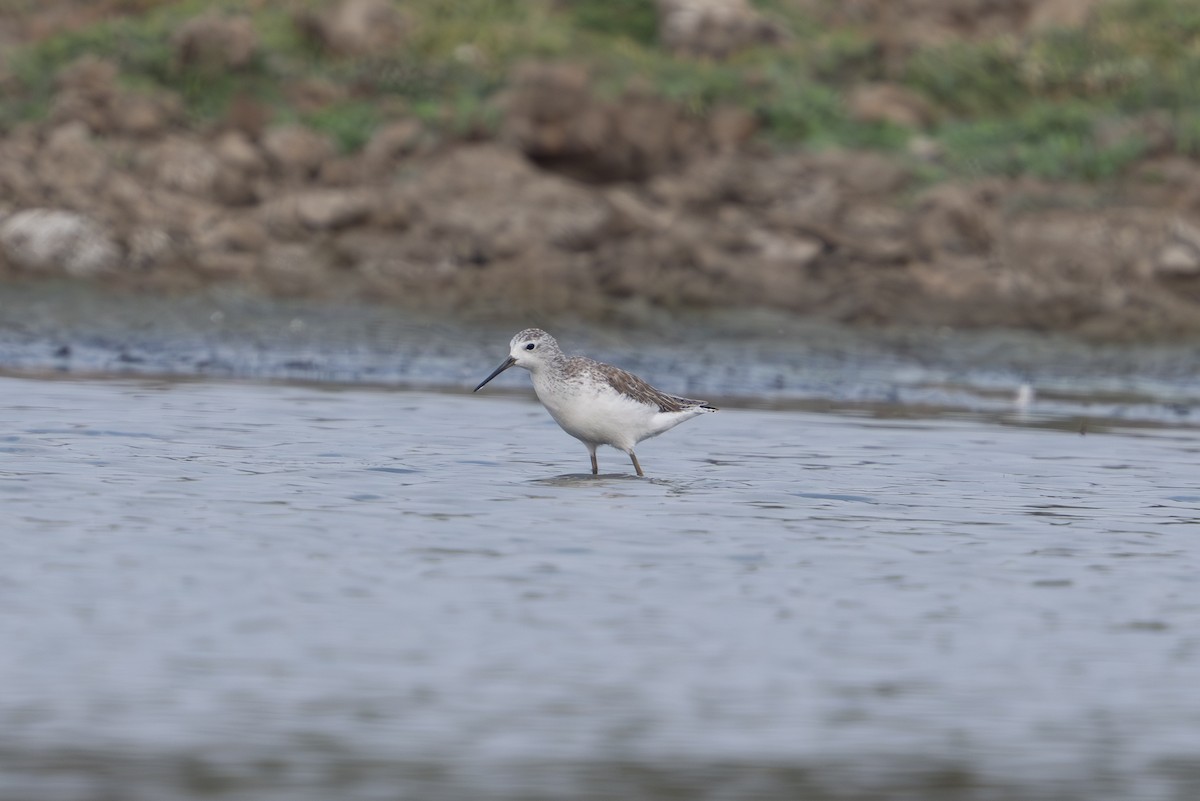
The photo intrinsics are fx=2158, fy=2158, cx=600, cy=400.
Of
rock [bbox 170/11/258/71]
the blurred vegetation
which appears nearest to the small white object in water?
the blurred vegetation

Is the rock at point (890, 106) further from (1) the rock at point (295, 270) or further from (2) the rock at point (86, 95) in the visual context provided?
(2) the rock at point (86, 95)

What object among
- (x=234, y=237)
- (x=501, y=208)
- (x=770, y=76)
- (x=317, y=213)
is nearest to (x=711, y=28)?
(x=770, y=76)

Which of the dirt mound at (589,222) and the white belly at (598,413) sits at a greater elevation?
the dirt mound at (589,222)

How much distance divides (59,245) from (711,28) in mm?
8387

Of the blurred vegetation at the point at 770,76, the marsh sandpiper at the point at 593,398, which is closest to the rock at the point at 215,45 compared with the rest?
the blurred vegetation at the point at 770,76

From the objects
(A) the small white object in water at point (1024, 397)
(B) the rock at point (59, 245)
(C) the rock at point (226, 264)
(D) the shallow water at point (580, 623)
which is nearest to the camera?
(D) the shallow water at point (580, 623)

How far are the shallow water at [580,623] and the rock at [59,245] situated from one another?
9836mm

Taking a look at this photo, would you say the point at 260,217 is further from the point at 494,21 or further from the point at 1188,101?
→ the point at 1188,101

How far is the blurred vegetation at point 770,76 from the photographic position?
23500 mm

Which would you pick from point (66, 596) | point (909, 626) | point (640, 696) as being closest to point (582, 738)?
point (640, 696)

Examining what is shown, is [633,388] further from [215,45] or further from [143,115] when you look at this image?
[215,45]

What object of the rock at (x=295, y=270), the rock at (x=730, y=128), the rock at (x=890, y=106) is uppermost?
the rock at (x=890, y=106)

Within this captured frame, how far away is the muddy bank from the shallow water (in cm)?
881

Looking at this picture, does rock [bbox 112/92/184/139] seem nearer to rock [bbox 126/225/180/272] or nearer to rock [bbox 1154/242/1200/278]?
rock [bbox 126/225/180/272]
